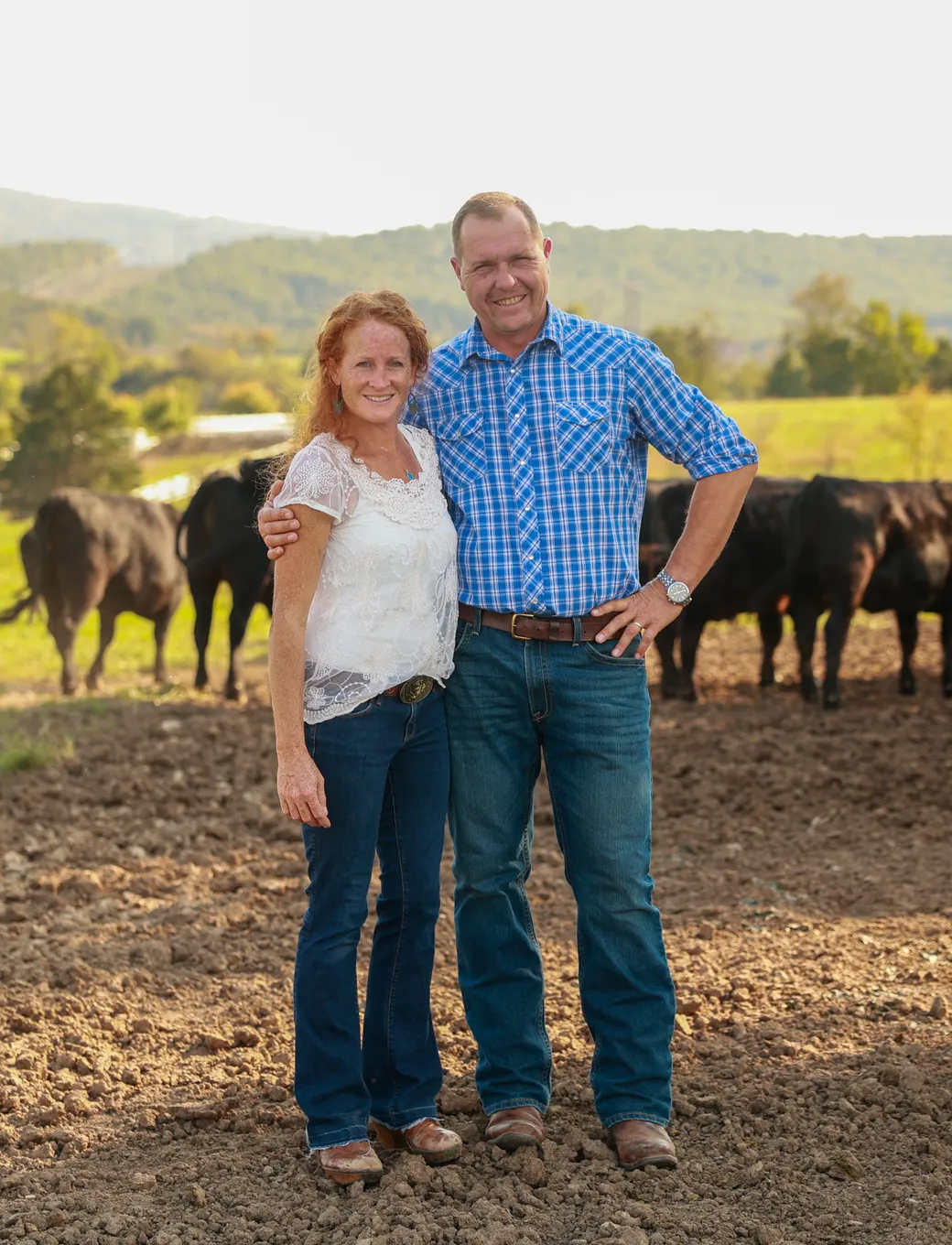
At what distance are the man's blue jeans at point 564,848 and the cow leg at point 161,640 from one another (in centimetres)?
945

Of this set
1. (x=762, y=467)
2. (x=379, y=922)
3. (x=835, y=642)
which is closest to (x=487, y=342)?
(x=379, y=922)

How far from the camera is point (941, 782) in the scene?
8453mm

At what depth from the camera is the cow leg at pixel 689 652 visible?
1163cm

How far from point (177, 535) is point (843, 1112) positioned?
946cm

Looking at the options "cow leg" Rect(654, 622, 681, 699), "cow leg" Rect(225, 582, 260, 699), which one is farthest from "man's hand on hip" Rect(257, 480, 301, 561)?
"cow leg" Rect(654, 622, 681, 699)

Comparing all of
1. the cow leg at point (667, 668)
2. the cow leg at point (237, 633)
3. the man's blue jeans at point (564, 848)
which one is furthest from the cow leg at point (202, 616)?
the man's blue jeans at point (564, 848)

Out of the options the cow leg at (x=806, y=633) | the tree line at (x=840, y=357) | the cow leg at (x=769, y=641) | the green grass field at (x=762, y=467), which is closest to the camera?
the cow leg at (x=806, y=633)

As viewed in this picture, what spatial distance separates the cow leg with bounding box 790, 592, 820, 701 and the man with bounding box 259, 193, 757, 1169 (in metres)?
7.99

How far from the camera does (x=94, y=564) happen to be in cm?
1248

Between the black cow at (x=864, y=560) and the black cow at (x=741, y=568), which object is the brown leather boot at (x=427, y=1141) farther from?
the black cow at (x=741, y=568)

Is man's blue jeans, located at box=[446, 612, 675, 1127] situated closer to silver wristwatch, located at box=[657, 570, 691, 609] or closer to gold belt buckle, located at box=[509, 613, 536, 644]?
gold belt buckle, located at box=[509, 613, 536, 644]

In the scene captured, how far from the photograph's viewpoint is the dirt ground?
11.2 feet

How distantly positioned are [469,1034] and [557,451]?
2159 millimetres

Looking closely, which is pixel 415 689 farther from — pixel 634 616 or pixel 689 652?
pixel 689 652
